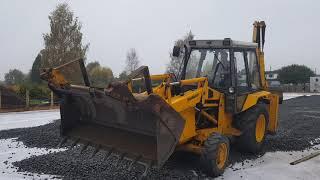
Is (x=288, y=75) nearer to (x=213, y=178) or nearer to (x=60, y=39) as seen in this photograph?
(x=60, y=39)

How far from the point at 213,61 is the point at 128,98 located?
2777 mm

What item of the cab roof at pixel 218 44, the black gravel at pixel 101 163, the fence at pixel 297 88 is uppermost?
the cab roof at pixel 218 44

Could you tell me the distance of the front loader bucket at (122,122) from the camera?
5.57 metres

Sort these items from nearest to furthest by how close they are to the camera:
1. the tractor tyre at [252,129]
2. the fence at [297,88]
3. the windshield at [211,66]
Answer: the windshield at [211,66] → the tractor tyre at [252,129] → the fence at [297,88]

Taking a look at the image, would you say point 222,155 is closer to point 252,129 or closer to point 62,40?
point 252,129

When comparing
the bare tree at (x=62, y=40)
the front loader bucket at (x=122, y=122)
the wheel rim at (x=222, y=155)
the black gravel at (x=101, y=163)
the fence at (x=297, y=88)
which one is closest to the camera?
the front loader bucket at (x=122, y=122)

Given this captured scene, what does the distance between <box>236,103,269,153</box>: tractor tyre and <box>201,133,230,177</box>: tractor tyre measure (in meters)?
1.30

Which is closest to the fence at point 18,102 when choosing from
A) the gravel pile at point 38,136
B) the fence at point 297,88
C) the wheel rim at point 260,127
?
the gravel pile at point 38,136

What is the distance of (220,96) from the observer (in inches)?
294

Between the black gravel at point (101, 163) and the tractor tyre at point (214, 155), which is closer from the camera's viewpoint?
the tractor tyre at point (214, 155)

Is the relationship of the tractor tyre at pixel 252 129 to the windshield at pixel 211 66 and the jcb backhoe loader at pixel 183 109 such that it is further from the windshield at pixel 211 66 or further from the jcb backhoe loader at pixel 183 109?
the windshield at pixel 211 66

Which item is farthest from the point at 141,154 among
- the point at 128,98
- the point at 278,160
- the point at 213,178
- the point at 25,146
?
the point at 25,146

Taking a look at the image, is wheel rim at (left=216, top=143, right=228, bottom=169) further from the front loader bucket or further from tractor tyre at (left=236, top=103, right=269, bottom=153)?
tractor tyre at (left=236, top=103, right=269, bottom=153)

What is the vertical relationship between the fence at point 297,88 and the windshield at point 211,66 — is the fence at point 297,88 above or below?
below
